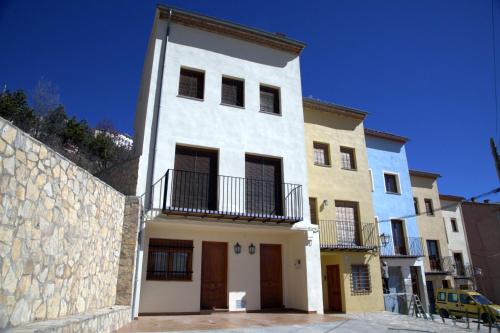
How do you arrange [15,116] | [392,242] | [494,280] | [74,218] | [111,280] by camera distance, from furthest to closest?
[494,280] → [15,116] → [392,242] → [111,280] → [74,218]

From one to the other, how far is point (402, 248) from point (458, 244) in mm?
9265

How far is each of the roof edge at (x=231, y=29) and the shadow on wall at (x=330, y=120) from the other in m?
2.72

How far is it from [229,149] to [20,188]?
7384 millimetres

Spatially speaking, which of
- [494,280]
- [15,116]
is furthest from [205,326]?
[494,280]

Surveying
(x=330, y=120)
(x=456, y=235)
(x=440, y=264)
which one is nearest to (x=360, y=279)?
(x=330, y=120)

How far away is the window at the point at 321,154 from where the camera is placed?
14.3 metres

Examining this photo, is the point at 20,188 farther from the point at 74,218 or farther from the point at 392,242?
the point at 392,242

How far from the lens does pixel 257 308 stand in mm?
10695

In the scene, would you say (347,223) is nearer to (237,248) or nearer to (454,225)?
(237,248)

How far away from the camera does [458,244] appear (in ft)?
77.2

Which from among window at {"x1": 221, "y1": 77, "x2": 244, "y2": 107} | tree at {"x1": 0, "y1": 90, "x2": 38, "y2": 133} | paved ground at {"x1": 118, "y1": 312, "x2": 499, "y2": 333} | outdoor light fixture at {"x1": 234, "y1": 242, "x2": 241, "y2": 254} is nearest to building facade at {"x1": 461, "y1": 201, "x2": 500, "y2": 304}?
paved ground at {"x1": 118, "y1": 312, "x2": 499, "y2": 333}

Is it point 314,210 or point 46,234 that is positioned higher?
point 314,210

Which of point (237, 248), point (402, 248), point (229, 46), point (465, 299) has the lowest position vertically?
point (465, 299)

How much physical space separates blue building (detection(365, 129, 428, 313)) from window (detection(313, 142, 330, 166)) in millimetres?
4438
